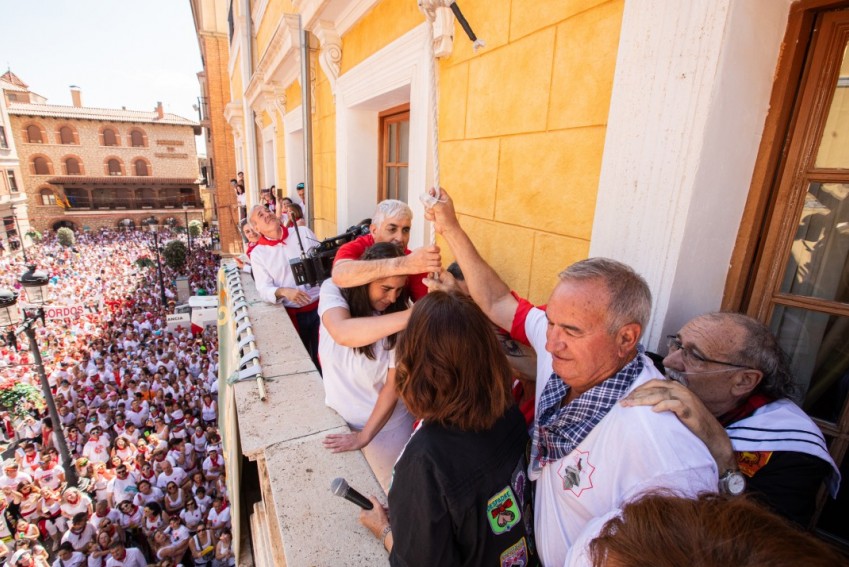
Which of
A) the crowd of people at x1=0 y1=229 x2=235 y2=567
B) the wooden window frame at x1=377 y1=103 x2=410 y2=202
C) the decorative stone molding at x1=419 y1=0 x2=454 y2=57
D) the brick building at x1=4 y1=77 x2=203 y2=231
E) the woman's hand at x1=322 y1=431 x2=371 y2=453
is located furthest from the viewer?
the brick building at x1=4 y1=77 x2=203 y2=231

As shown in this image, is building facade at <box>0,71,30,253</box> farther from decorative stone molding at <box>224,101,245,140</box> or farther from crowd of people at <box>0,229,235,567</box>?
decorative stone molding at <box>224,101,245,140</box>

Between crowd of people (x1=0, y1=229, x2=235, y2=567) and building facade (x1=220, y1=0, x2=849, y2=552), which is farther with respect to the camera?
crowd of people (x1=0, y1=229, x2=235, y2=567)

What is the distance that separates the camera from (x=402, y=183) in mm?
4535

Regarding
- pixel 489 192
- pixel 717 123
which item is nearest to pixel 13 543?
pixel 489 192

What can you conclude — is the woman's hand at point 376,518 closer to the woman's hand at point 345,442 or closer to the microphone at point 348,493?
the microphone at point 348,493

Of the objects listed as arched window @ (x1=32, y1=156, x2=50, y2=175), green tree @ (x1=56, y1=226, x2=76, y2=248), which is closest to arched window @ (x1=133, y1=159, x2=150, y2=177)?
arched window @ (x1=32, y1=156, x2=50, y2=175)

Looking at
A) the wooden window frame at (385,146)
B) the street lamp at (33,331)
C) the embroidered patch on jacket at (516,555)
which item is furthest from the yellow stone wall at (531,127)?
the street lamp at (33,331)

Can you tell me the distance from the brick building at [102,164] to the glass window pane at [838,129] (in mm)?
38558

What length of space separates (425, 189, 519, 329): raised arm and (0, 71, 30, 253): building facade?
37.8 meters

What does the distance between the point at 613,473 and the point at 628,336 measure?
366 millimetres

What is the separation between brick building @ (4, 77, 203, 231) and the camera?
33.2 meters

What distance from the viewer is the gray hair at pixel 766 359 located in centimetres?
129

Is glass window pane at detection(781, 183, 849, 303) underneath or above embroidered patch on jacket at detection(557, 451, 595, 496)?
above

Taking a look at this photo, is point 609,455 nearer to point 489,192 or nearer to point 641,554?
point 641,554
